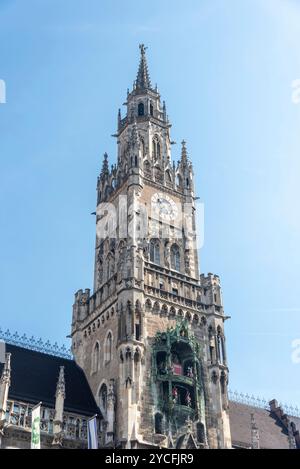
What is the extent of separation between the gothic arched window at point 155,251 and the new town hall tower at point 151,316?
9 cm

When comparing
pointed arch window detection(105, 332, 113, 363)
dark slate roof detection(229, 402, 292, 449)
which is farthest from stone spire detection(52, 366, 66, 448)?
dark slate roof detection(229, 402, 292, 449)

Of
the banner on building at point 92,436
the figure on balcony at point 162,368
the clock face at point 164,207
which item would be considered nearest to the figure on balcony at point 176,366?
the figure on balcony at point 162,368

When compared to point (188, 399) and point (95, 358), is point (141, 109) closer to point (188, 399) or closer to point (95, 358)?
point (95, 358)

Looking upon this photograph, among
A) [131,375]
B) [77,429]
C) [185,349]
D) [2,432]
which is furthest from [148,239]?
[2,432]

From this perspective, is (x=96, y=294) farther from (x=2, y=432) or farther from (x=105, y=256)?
(x=2, y=432)

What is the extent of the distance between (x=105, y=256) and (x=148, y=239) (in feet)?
16.1

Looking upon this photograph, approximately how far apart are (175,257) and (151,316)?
28.9 ft

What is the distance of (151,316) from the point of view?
48250 mm

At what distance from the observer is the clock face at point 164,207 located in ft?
186

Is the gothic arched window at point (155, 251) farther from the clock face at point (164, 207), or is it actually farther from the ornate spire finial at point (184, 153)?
the ornate spire finial at point (184, 153)

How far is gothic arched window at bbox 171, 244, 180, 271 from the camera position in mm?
55031

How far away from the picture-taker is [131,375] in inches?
1722

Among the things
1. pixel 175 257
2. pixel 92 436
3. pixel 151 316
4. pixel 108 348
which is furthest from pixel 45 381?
pixel 175 257
